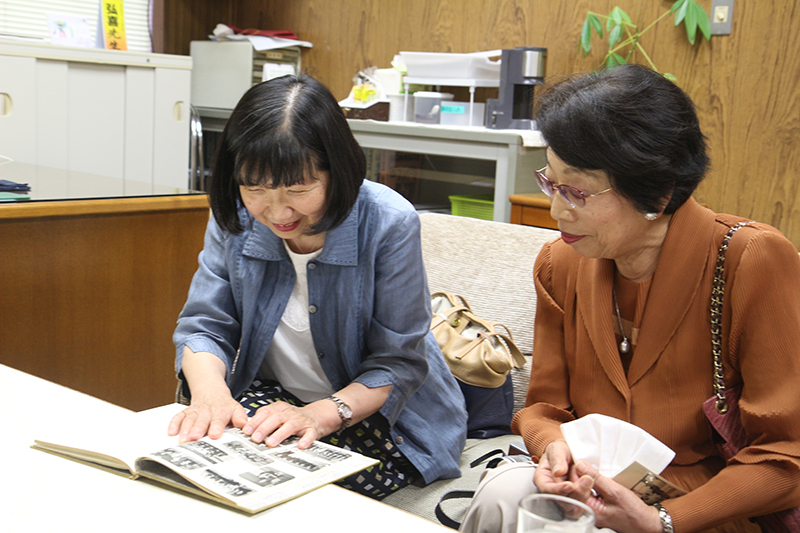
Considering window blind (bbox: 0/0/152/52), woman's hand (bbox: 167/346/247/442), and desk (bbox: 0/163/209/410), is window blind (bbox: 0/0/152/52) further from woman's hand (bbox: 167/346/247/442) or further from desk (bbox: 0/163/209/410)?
woman's hand (bbox: 167/346/247/442)

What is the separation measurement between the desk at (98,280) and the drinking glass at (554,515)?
1.48 metres

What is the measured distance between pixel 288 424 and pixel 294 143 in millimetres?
449

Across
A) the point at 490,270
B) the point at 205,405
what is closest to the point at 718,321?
the point at 205,405

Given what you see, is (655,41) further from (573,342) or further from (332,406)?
(332,406)

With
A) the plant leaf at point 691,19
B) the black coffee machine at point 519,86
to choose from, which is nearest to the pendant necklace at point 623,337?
the black coffee machine at point 519,86

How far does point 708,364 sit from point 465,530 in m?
0.43

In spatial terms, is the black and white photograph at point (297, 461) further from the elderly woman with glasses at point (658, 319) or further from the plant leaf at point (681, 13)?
the plant leaf at point (681, 13)

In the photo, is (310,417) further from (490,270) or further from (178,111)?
(178,111)

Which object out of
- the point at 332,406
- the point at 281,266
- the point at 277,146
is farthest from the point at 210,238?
the point at 332,406

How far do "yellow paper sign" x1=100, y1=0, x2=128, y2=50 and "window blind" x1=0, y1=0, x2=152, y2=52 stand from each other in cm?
5

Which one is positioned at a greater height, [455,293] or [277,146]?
[277,146]

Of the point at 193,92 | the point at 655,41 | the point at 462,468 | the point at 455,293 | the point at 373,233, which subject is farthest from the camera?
the point at 193,92

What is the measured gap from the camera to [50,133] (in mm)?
3324

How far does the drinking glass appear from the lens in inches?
25.7
